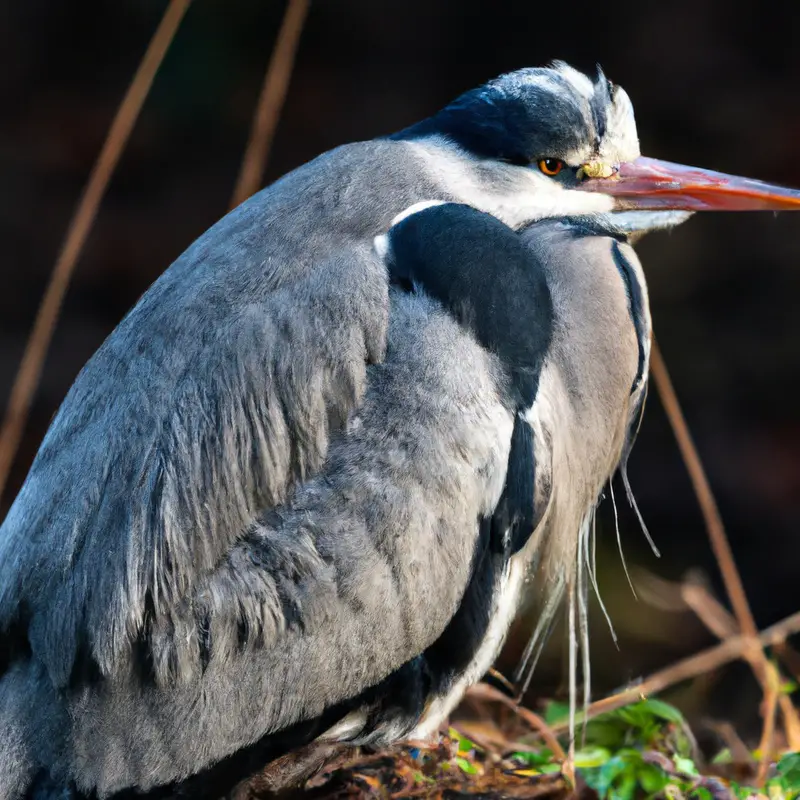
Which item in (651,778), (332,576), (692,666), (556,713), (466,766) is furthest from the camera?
(692,666)

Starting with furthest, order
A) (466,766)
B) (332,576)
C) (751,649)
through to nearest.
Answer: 1. (751,649)
2. (466,766)
3. (332,576)

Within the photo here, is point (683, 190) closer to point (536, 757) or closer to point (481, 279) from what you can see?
point (481, 279)

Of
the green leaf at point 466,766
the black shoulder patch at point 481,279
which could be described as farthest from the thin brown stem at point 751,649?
the black shoulder patch at point 481,279

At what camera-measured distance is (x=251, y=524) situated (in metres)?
1.64

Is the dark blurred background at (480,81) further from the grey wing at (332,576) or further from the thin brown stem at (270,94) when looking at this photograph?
the grey wing at (332,576)

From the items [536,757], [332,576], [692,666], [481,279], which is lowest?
[692,666]

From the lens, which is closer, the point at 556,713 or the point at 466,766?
the point at 466,766

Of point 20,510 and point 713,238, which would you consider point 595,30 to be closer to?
point 713,238

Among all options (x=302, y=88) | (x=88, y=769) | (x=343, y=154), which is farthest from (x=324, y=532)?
(x=302, y=88)

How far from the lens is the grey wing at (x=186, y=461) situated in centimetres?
161

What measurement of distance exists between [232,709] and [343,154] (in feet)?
2.64

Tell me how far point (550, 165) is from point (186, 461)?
68 cm

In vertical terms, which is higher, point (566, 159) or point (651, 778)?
point (566, 159)

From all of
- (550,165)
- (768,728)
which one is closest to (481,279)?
(550,165)
